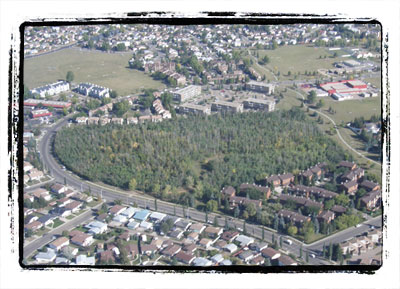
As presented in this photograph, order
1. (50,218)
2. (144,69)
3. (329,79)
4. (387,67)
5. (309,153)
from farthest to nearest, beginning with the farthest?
(144,69) → (329,79) → (309,153) → (50,218) → (387,67)

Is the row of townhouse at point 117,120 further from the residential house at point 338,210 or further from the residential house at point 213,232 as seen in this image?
the residential house at point 338,210

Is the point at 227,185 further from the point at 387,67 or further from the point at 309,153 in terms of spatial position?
the point at 387,67

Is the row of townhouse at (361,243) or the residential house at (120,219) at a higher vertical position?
the residential house at (120,219)

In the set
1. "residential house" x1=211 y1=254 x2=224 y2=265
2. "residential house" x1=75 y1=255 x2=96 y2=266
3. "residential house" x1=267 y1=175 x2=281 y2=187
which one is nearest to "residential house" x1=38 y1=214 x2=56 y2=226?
"residential house" x1=75 y1=255 x2=96 y2=266

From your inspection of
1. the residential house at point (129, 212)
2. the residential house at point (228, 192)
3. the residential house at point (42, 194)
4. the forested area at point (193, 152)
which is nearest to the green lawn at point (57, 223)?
the residential house at point (42, 194)

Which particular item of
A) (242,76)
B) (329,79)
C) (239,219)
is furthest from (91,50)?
(239,219)

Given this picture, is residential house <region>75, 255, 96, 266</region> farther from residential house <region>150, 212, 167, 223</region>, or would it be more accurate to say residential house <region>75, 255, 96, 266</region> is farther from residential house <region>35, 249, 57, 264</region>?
residential house <region>150, 212, 167, 223</region>
